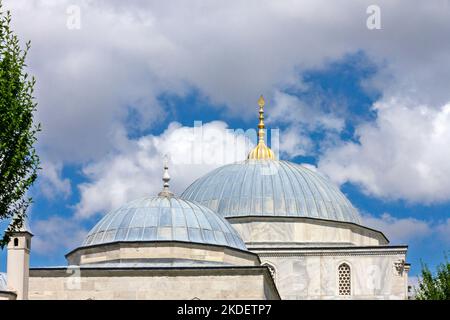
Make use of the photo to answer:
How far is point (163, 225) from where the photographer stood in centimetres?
3434

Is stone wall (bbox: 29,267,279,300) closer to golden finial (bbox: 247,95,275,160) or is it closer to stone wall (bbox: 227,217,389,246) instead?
stone wall (bbox: 227,217,389,246)

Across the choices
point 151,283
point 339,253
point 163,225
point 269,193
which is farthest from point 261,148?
point 151,283

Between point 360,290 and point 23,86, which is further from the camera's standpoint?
point 360,290

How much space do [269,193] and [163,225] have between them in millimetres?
11084

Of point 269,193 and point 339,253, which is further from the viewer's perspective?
point 269,193

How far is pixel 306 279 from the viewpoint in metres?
42.4

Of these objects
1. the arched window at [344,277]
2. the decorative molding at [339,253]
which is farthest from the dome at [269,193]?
the arched window at [344,277]

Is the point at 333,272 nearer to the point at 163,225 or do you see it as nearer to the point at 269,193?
the point at 269,193
